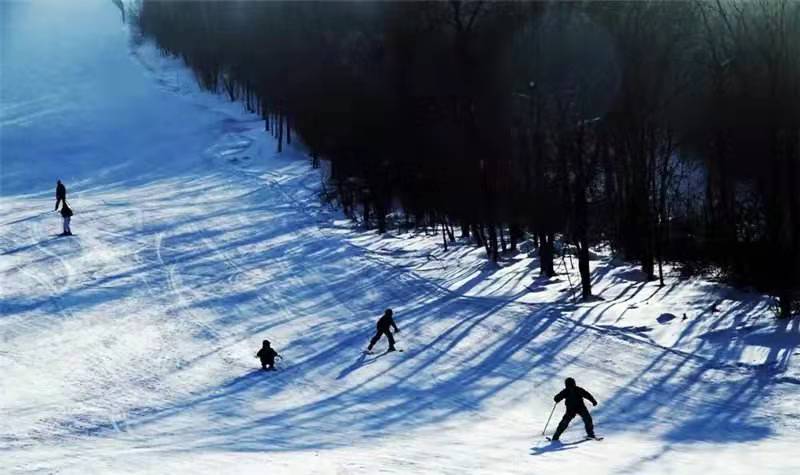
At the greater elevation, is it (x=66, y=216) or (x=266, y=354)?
(x=66, y=216)

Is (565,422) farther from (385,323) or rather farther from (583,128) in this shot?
(583,128)

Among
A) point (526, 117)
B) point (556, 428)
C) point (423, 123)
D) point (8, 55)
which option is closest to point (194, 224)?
point (423, 123)

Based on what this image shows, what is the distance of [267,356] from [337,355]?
6.58ft

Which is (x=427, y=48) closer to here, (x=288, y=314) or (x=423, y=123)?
(x=423, y=123)

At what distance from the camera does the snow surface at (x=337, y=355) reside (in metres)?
15.2

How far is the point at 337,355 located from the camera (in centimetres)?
2170

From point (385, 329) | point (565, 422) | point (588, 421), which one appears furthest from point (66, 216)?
point (588, 421)

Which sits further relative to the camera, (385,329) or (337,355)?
(337,355)

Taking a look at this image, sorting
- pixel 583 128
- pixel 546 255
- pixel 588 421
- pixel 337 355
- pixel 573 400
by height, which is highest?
pixel 583 128

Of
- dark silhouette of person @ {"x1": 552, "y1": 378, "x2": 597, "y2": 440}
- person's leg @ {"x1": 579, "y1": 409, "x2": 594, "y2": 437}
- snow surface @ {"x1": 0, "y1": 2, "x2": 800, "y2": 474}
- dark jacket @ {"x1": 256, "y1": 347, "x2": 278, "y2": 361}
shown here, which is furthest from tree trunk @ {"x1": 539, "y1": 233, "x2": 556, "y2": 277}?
dark silhouette of person @ {"x1": 552, "y1": 378, "x2": 597, "y2": 440}

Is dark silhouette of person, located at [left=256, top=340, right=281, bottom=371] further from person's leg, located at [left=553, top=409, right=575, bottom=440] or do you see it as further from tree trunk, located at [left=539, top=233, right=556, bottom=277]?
tree trunk, located at [left=539, top=233, right=556, bottom=277]

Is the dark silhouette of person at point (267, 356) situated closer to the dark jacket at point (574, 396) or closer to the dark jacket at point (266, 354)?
the dark jacket at point (266, 354)

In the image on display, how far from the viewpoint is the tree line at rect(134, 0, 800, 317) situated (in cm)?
2606

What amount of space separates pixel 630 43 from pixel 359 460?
62.9 feet
